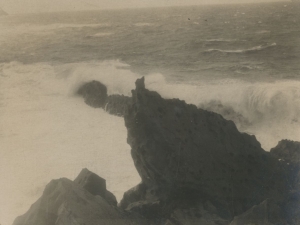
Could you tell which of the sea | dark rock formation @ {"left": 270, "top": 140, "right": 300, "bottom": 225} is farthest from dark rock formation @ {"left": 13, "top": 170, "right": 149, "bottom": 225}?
the sea

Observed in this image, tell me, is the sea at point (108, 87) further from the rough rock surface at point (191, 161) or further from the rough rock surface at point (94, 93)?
the rough rock surface at point (191, 161)

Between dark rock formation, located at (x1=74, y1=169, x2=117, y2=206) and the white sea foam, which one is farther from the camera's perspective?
the white sea foam

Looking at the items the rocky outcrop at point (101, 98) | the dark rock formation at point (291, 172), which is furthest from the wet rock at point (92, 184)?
the rocky outcrop at point (101, 98)

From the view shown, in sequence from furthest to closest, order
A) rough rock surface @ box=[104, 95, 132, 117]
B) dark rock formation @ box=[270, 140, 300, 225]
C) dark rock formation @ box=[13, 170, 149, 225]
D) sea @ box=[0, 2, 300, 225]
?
rough rock surface @ box=[104, 95, 132, 117] → sea @ box=[0, 2, 300, 225] → dark rock formation @ box=[270, 140, 300, 225] → dark rock formation @ box=[13, 170, 149, 225]

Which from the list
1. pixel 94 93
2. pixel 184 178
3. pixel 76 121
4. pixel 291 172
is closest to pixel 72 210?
pixel 184 178

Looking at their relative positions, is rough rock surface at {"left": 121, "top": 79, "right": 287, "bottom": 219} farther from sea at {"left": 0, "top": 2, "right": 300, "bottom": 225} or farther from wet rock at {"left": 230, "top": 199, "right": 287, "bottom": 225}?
sea at {"left": 0, "top": 2, "right": 300, "bottom": 225}

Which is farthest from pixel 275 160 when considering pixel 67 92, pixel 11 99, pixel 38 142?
pixel 67 92

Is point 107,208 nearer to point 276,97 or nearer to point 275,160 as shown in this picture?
point 275,160
